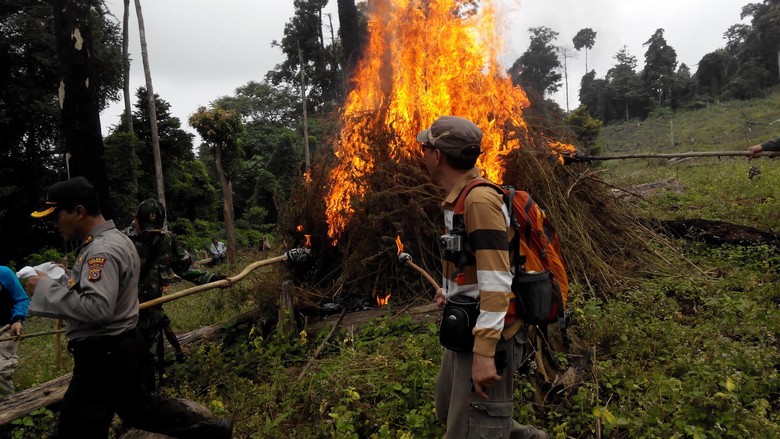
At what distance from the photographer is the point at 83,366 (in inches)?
110

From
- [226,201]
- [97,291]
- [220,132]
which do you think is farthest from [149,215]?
[220,132]

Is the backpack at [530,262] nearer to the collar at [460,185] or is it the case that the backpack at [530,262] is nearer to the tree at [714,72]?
the collar at [460,185]

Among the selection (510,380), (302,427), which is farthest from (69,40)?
(510,380)

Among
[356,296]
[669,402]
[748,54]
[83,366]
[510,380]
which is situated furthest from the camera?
[748,54]

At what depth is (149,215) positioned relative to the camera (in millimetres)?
4402

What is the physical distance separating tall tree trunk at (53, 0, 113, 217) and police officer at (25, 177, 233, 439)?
204 inches

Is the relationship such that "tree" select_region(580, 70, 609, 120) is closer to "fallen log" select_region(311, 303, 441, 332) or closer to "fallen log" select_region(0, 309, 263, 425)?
"fallen log" select_region(311, 303, 441, 332)

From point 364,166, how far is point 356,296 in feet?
6.45

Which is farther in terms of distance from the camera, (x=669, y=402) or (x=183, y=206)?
(x=183, y=206)

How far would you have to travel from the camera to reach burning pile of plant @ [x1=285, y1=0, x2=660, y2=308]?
20.9 ft

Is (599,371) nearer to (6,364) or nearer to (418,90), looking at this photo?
(418,90)

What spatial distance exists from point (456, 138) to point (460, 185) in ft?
0.81

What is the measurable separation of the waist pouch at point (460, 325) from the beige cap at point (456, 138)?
78cm

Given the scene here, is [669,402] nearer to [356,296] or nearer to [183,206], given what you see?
[356,296]
